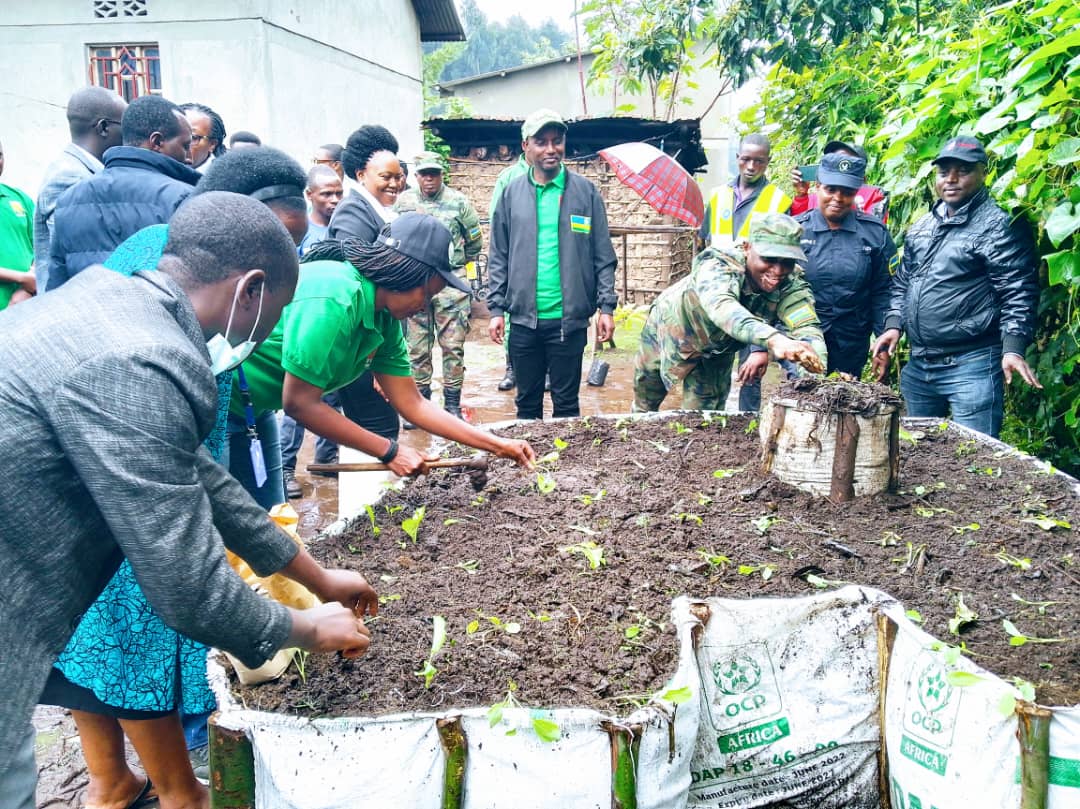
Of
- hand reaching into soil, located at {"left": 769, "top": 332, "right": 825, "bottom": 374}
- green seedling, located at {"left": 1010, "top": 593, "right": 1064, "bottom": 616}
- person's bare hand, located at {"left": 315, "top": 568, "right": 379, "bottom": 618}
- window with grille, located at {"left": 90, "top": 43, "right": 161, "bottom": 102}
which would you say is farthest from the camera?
window with grille, located at {"left": 90, "top": 43, "right": 161, "bottom": 102}

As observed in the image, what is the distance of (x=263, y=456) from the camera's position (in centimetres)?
325

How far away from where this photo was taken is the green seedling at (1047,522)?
296cm

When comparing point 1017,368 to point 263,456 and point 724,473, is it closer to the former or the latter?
point 724,473

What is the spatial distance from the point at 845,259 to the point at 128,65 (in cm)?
1034

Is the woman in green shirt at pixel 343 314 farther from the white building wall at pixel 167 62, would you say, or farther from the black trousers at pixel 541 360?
the white building wall at pixel 167 62

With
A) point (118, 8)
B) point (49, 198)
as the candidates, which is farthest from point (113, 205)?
point (118, 8)

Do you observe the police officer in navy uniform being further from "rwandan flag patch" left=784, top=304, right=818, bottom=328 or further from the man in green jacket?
the man in green jacket

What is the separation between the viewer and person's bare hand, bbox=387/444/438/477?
315 centimetres

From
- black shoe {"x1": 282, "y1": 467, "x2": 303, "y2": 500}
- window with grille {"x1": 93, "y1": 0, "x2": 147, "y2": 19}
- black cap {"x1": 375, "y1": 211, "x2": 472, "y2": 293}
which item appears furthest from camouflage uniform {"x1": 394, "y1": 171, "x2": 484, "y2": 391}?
window with grille {"x1": 93, "y1": 0, "x2": 147, "y2": 19}

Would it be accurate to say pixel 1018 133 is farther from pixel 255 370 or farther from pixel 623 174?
pixel 623 174

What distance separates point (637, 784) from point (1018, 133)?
130 inches

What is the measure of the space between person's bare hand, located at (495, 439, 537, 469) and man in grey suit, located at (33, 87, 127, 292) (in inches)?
85.0

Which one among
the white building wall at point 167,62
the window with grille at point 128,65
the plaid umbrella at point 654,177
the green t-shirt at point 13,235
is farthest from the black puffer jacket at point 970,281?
the window with grille at point 128,65

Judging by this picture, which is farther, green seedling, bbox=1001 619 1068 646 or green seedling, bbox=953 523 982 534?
green seedling, bbox=953 523 982 534
